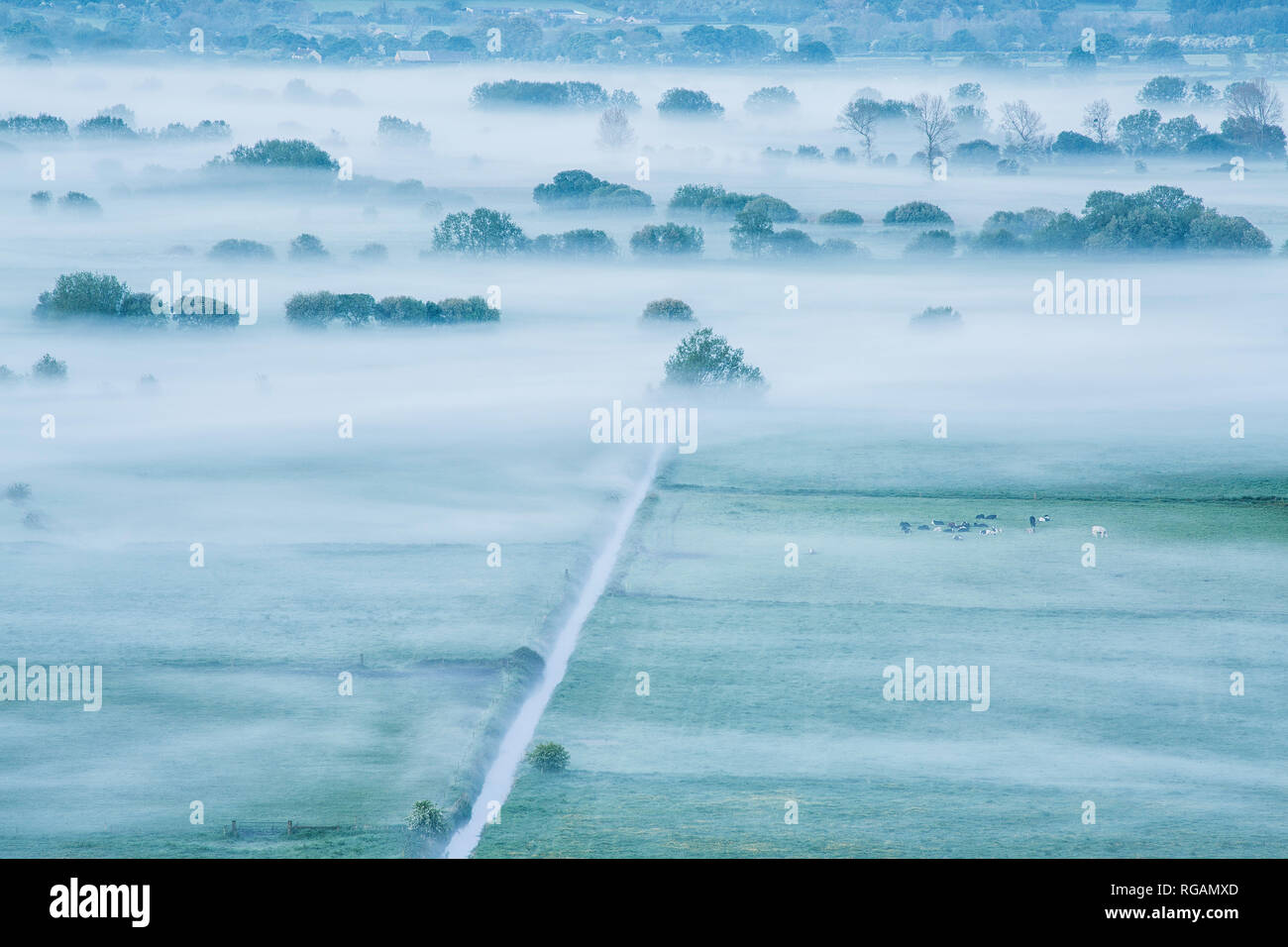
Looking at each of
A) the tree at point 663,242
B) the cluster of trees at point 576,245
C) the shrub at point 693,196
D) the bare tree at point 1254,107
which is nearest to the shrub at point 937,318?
the tree at point 663,242

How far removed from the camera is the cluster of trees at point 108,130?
187 metres

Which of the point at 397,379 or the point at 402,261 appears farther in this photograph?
the point at 402,261

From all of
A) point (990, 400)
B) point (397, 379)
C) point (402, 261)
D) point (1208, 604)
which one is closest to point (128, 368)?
point (397, 379)

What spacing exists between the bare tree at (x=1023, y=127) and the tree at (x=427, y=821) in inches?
6378

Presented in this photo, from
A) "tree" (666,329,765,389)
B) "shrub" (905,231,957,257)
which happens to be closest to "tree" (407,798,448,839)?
"tree" (666,329,765,389)

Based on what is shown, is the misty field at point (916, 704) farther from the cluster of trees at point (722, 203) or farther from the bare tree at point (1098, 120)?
the bare tree at point (1098, 120)

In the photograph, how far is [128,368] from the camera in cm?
9419

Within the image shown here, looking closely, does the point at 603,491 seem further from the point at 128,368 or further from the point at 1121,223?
the point at 1121,223

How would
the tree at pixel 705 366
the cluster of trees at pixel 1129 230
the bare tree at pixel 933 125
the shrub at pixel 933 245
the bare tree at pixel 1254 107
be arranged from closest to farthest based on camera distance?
the tree at pixel 705 366, the cluster of trees at pixel 1129 230, the shrub at pixel 933 245, the bare tree at pixel 933 125, the bare tree at pixel 1254 107

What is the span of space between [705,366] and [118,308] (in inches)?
1507

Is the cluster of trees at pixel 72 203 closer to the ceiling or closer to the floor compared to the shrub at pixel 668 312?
closer to the ceiling

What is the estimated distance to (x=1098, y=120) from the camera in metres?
189

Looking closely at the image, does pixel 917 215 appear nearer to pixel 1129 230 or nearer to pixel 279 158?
pixel 1129 230

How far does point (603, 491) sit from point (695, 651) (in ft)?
68.0
